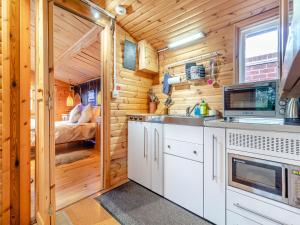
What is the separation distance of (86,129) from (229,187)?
369cm

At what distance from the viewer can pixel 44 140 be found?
1439 mm

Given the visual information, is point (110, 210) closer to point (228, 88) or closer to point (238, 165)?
point (238, 165)

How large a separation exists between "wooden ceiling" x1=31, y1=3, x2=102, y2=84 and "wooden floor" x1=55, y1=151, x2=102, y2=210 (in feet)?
7.37

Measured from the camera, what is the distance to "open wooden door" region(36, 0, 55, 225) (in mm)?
1444

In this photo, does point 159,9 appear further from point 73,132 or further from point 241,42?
point 73,132

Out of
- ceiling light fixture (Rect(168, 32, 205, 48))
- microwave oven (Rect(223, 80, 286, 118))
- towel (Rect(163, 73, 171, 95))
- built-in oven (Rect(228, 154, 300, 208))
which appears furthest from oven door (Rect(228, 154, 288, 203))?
ceiling light fixture (Rect(168, 32, 205, 48))

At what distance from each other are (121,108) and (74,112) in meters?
2.76

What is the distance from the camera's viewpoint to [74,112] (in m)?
4.73

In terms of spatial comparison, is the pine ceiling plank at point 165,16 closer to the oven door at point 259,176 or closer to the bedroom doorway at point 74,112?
the bedroom doorway at point 74,112

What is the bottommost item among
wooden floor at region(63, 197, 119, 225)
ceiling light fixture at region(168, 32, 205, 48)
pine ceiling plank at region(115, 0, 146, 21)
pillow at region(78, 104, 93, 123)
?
wooden floor at region(63, 197, 119, 225)

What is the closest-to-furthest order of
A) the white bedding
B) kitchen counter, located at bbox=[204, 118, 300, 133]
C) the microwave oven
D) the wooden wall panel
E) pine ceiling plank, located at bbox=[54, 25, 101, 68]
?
kitchen counter, located at bbox=[204, 118, 300, 133] < the microwave oven < pine ceiling plank, located at bbox=[54, 25, 101, 68] < the white bedding < the wooden wall panel

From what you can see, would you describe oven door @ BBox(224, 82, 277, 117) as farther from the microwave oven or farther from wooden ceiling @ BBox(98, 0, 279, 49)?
wooden ceiling @ BBox(98, 0, 279, 49)

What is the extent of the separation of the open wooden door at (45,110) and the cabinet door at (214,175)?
4.73ft

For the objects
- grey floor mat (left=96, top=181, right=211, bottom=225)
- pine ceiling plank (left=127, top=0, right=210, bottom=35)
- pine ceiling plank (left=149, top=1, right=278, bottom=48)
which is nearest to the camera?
grey floor mat (left=96, top=181, right=211, bottom=225)
